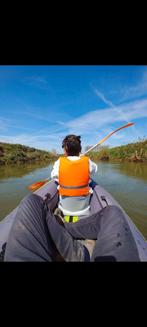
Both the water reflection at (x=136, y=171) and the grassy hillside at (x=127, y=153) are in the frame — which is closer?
the water reflection at (x=136, y=171)

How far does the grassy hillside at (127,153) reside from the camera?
18.8m

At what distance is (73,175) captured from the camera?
1910 millimetres

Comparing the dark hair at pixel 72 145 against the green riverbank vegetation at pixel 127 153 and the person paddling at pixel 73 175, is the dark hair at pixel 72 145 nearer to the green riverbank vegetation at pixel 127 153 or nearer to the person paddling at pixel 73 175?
the person paddling at pixel 73 175

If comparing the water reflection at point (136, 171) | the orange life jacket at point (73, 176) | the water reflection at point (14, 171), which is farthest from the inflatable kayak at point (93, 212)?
the water reflection at point (14, 171)

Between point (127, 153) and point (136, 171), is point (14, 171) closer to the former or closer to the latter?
point (136, 171)

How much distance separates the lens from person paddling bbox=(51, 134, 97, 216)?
191cm

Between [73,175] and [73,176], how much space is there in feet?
0.04

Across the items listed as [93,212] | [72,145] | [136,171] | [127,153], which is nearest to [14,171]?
Answer: [136,171]

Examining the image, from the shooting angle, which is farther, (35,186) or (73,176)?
(35,186)

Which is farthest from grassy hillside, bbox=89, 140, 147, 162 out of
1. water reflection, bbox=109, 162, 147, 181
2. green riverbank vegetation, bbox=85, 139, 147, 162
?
water reflection, bbox=109, 162, 147, 181
